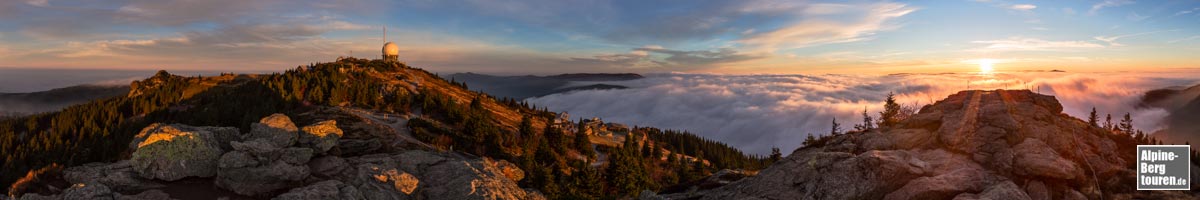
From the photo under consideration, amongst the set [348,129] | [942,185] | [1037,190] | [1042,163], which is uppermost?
[1042,163]

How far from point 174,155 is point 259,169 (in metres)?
5.52

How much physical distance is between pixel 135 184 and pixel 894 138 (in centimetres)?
4361

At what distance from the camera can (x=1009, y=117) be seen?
2561 cm

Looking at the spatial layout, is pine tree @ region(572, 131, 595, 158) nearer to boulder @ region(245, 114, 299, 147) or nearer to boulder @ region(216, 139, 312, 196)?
boulder @ region(245, 114, 299, 147)

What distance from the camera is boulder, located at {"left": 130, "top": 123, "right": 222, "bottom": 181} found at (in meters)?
30.7

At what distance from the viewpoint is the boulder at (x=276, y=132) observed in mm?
36188

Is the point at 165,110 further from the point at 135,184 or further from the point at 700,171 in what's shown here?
the point at 700,171

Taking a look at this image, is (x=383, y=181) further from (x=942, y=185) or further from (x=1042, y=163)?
(x=1042, y=163)

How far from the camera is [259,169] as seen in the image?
30.8 m

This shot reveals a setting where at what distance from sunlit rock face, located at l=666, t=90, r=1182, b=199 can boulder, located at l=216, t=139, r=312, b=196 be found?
23.3 m

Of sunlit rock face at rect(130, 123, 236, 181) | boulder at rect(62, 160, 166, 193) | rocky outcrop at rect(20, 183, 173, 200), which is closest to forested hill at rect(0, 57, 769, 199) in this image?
boulder at rect(62, 160, 166, 193)

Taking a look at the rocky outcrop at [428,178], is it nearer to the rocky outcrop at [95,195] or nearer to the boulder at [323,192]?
the boulder at [323,192]

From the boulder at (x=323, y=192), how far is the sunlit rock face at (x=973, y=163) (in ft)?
59.3

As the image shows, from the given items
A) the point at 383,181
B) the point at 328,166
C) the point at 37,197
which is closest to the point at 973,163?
the point at 383,181
